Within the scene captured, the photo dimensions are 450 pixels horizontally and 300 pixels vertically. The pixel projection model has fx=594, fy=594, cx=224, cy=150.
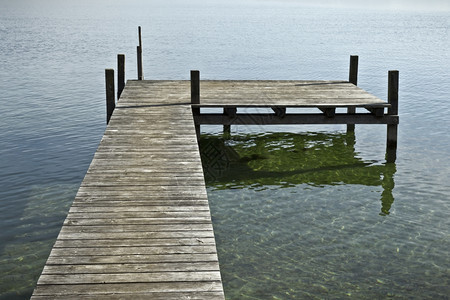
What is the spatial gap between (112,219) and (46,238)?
386 cm

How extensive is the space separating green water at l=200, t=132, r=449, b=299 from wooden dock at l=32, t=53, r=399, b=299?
1.40 metres

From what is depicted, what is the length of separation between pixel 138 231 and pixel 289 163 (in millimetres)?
8822

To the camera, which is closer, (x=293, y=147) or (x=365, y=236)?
(x=365, y=236)

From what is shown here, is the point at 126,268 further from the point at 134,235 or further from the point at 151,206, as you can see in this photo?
the point at 151,206

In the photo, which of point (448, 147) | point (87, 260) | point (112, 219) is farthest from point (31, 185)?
point (448, 147)

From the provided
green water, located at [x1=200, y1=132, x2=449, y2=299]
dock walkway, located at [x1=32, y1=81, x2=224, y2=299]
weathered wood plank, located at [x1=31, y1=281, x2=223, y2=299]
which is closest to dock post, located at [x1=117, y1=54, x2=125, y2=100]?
green water, located at [x1=200, y1=132, x2=449, y2=299]

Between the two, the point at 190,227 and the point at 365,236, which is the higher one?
the point at 190,227

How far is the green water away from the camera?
29.4 feet

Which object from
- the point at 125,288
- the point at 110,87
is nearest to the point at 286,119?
the point at 110,87

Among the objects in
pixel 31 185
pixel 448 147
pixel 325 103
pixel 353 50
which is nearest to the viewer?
pixel 31 185

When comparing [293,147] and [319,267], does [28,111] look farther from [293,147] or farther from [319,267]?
[319,267]

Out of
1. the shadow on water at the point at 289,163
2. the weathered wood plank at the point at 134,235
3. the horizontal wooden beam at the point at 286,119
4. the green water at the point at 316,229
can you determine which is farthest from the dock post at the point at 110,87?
the weathered wood plank at the point at 134,235

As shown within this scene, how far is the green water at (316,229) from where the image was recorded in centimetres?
895

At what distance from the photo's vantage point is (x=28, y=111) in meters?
21.6
